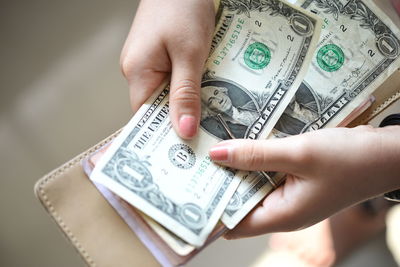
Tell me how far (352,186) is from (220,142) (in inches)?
7.8

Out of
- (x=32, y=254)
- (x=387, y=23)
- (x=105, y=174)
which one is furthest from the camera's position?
(x=32, y=254)

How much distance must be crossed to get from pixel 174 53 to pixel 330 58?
26 cm

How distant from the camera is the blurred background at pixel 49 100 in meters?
0.96

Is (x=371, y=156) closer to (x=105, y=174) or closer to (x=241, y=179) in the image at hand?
(x=241, y=179)

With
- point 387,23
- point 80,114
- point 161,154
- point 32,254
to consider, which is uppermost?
point 387,23

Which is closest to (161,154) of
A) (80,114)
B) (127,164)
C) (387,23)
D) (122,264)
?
(127,164)

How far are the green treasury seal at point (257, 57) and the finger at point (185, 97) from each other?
9cm

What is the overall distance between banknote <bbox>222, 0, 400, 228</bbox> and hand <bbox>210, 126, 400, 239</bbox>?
59mm

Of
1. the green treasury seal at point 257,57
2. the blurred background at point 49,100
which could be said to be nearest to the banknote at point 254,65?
the green treasury seal at point 257,57

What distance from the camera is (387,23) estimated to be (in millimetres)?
674

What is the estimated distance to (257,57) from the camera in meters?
0.62

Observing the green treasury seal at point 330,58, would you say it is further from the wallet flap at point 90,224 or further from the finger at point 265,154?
the wallet flap at point 90,224

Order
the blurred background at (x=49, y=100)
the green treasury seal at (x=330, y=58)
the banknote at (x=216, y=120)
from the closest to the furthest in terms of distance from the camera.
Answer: the banknote at (x=216, y=120) → the green treasury seal at (x=330, y=58) → the blurred background at (x=49, y=100)

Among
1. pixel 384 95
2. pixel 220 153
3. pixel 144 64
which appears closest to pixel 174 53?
pixel 144 64
